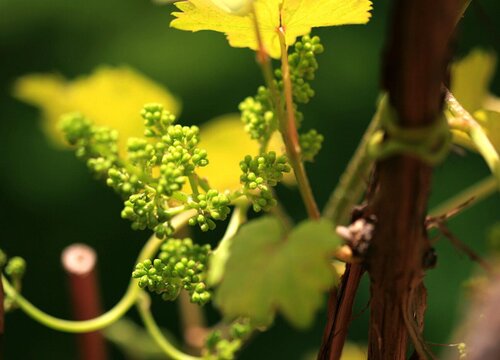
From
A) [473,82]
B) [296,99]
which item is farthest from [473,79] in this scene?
[296,99]

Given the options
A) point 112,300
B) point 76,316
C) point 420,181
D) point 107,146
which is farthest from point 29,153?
point 420,181

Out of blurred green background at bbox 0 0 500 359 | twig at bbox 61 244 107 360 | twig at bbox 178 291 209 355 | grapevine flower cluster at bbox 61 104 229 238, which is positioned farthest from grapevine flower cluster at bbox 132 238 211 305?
blurred green background at bbox 0 0 500 359

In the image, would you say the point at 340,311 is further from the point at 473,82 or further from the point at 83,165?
the point at 83,165

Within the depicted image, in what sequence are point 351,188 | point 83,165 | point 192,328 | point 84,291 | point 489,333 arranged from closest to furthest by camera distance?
point 489,333 < point 351,188 < point 84,291 < point 192,328 < point 83,165

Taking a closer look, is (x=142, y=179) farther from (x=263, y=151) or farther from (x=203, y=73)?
(x=203, y=73)

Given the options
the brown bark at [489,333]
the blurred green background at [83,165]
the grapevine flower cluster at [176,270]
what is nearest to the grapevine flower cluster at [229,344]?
the grapevine flower cluster at [176,270]

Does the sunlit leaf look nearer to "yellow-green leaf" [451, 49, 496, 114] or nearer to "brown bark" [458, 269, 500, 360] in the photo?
"yellow-green leaf" [451, 49, 496, 114]

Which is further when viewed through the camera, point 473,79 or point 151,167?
point 473,79
